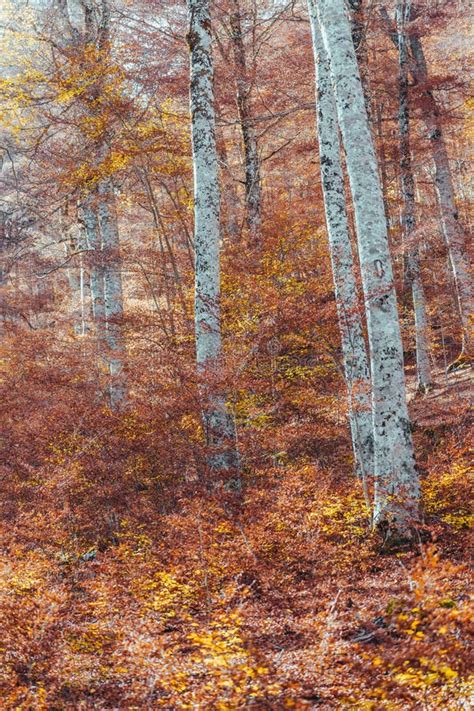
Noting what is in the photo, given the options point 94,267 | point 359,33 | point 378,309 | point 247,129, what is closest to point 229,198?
point 247,129

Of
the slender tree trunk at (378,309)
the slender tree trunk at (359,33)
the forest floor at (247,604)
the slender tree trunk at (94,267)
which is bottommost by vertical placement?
the forest floor at (247,604)

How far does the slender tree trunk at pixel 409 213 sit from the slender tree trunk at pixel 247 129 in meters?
3.12

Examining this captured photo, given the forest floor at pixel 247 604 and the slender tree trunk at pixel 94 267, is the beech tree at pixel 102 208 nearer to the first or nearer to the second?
the slender tree trunk at pixel 94 267

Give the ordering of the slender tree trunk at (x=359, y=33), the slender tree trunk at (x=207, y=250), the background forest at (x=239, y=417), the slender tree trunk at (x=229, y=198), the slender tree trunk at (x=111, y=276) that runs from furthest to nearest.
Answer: the slender tree trunk at (x=229, y=198), the slender tree trunk at (x=111, y=276), the slender tree trunk at (x=359, y=33), the slender tree trunk at (x=207, y=250), the background forest at (x=239, y=417)

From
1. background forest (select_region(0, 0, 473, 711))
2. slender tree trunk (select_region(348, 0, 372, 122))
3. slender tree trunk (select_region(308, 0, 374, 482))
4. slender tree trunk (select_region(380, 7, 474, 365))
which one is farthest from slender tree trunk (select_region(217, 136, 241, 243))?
slender tree trunk (select_region(308, 0, 374, 482))

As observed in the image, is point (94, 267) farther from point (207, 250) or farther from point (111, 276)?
point (207, 250)

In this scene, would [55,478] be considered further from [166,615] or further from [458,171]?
[458,171]

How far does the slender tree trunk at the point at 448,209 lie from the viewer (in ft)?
40.5

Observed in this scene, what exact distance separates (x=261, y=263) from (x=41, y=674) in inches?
344

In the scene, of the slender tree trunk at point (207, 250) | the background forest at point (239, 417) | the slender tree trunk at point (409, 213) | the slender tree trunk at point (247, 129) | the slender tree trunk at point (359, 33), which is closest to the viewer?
the background forest at point (239, 417)

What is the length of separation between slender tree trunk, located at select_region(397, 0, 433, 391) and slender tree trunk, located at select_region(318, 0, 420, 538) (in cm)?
547

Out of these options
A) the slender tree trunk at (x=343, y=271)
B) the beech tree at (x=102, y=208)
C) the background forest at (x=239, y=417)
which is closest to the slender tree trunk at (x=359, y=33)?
the background forest at (x=239, y=417)

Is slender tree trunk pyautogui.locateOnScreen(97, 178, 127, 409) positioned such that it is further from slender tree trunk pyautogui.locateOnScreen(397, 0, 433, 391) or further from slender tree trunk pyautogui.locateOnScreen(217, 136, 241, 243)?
slender tree trunk pyautogui.locateOnScreen(397, 0, 433, 391)

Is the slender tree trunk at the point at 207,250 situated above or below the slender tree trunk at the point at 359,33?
below
